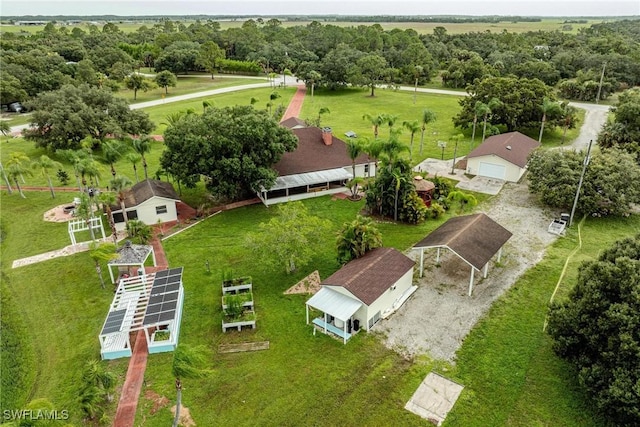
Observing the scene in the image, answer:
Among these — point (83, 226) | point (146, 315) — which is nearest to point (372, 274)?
point (146, 315)

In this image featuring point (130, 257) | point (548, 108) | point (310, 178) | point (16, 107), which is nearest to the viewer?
point (130, 257)

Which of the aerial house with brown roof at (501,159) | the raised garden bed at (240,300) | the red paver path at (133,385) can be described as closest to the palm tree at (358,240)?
the raised garden bed at (240,300)

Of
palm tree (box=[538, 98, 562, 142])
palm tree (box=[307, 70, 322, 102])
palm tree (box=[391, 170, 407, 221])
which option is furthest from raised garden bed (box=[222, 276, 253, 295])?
palm tree (box=[307, 70, 322, 102])

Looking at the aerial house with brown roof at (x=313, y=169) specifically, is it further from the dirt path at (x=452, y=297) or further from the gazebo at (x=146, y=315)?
the gazebo at (x=146, y=315)

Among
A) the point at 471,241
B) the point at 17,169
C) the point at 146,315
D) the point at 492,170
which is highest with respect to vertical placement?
the point at 17,169

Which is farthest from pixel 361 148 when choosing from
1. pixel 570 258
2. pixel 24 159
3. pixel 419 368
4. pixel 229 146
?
pixel 24 159

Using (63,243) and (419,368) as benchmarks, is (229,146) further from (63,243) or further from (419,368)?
(419,368)

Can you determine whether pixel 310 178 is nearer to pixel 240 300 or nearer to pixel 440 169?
pixel 440 169
